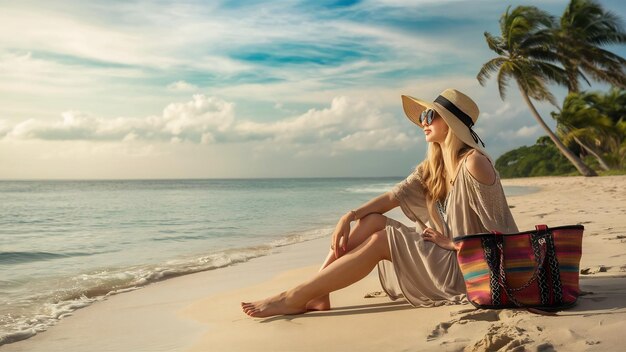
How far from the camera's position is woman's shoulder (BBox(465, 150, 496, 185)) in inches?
121

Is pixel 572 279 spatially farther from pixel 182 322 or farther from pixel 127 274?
pixel 127 274

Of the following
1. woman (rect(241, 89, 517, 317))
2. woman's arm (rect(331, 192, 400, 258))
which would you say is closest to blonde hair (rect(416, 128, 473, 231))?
woman (rect(241, 89, 517, 317))

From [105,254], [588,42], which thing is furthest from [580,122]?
[105,254]

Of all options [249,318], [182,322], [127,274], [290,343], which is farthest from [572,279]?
[127,274]

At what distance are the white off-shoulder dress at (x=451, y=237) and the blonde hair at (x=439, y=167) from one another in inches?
4.6

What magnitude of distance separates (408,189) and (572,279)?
Answer: 3.72ft

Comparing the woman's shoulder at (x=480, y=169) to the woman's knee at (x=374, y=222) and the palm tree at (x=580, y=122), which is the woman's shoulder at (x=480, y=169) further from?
the palm tree at (x=580, y=122)

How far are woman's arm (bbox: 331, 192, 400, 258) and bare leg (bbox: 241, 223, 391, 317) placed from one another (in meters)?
0.11

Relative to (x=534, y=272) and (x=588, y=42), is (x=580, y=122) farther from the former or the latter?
(x=534, y=272)

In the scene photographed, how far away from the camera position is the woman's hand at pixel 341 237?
3.36 metres

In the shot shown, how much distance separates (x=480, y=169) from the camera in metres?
3.07

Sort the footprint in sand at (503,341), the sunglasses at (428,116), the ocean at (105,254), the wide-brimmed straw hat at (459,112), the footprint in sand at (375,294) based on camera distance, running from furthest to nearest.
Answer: the ocean at (105,254) → the footprint in sand at (375,294) → the sunglasses at (428,116) → the wide-brimmed straw hat at (459,112) → the footprint in sand at (503,341)

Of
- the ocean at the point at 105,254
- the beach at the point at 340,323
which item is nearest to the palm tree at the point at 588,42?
the ocean at the point at 105,254

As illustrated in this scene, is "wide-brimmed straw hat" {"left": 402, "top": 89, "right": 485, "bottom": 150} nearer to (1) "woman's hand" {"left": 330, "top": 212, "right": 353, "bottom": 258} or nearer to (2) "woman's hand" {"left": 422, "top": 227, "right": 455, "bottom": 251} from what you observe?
(2) "woman's hand" {"left": 422, "top": 227, "right": 455, "bottom": 251}
